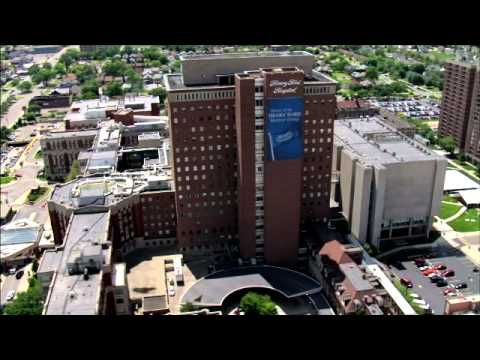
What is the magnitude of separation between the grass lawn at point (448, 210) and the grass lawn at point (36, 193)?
51.8ft

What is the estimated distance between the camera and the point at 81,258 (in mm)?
11570

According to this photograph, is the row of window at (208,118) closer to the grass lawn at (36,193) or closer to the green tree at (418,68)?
the grass lawn at (36,193)

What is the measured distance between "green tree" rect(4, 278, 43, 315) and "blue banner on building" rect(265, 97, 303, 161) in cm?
708

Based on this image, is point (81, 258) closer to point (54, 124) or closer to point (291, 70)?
point (291, 70)

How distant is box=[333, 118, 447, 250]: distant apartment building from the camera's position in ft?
51.7

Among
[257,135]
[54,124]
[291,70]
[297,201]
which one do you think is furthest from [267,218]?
[54,124]

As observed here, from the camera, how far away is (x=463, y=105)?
2388cm

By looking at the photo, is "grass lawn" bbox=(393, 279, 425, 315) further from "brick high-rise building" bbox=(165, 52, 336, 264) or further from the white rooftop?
the white rooftop

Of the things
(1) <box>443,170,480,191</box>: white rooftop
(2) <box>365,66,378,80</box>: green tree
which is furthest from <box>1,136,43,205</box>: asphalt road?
(2) <box>365,66,378,80</box>: green tree

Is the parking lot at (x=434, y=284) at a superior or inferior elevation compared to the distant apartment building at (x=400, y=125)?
inferior

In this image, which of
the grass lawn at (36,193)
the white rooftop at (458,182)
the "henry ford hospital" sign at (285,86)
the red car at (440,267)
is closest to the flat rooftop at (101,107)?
the grass lawn at (36,193)

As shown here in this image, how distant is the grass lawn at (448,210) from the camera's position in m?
18.7
